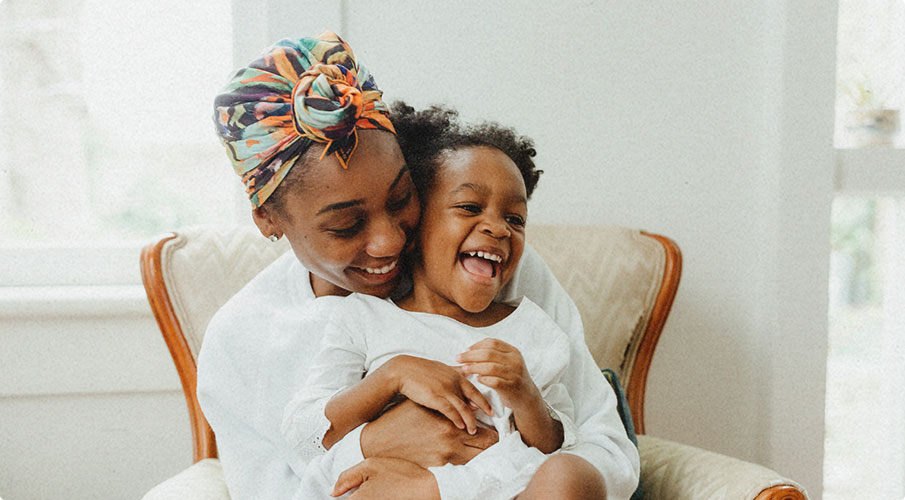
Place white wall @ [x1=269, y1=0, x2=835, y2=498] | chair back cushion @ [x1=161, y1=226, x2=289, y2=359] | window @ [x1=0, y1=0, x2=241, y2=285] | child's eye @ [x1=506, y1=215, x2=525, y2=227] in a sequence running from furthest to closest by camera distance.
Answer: window @ [x1=0, y1=0, x2=241, y2=285], white wall @ [x1=269, y1=0, x2=835, y2=498], chair back cushion @ [x1=161, y1=226, x2=289, y2=359], child's eye @ [x1=506, y1=215, x2=525, y2=227]

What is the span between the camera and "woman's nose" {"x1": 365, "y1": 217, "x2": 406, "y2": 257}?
110 centimetres

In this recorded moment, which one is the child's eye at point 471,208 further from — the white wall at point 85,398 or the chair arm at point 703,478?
the white wall at point 85,398

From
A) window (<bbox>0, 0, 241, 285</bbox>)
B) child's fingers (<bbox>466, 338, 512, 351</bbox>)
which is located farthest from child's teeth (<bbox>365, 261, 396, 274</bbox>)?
window (<bbox>0, 0, 241, 285</bbox>)

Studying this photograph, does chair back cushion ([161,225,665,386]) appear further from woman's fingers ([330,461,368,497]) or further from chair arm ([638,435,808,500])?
woman's fingers ([330,461,368,497])

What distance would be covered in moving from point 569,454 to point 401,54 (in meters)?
1.31

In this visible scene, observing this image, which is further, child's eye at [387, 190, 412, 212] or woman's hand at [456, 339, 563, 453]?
child's eye at [387, 190, 412, 212]

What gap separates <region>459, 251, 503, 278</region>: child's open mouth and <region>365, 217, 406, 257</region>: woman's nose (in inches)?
4.8

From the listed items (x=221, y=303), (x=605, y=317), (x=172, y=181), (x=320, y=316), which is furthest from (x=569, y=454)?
(x=172, y=181)

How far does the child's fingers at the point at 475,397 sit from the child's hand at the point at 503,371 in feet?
0.09

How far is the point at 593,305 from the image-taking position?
1.75 metres

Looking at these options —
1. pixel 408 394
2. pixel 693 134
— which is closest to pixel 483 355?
pixel 408 394

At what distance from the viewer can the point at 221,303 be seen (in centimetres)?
161

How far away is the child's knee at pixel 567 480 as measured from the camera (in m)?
0.98

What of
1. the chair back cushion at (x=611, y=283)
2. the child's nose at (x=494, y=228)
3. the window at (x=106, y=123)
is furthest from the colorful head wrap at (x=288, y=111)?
the window at (x=106, y=123)
